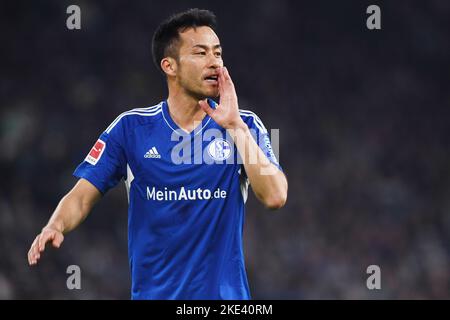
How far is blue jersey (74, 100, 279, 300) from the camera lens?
407cm

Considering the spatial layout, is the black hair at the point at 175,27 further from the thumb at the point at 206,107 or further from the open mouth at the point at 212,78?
the thumb at the point at 206,107

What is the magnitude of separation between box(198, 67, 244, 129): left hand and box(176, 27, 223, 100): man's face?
16cm

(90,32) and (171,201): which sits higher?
(90,32)

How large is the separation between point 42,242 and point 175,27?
1396 mm

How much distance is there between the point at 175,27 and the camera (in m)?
4.52

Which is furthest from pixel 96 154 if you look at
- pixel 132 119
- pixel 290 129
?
pixel 290 129

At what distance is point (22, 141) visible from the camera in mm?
10406

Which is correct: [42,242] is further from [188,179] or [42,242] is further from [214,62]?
[214,62]

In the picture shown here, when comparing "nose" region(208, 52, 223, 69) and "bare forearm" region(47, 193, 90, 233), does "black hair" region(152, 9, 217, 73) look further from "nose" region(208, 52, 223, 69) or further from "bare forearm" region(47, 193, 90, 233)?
"bare forearm" region(47, 193, 90, 233)

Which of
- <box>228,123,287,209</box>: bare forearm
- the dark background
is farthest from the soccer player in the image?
the dark background

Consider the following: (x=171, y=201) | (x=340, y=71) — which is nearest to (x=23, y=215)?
(x=340, y=71)

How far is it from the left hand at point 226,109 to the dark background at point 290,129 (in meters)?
5.41
